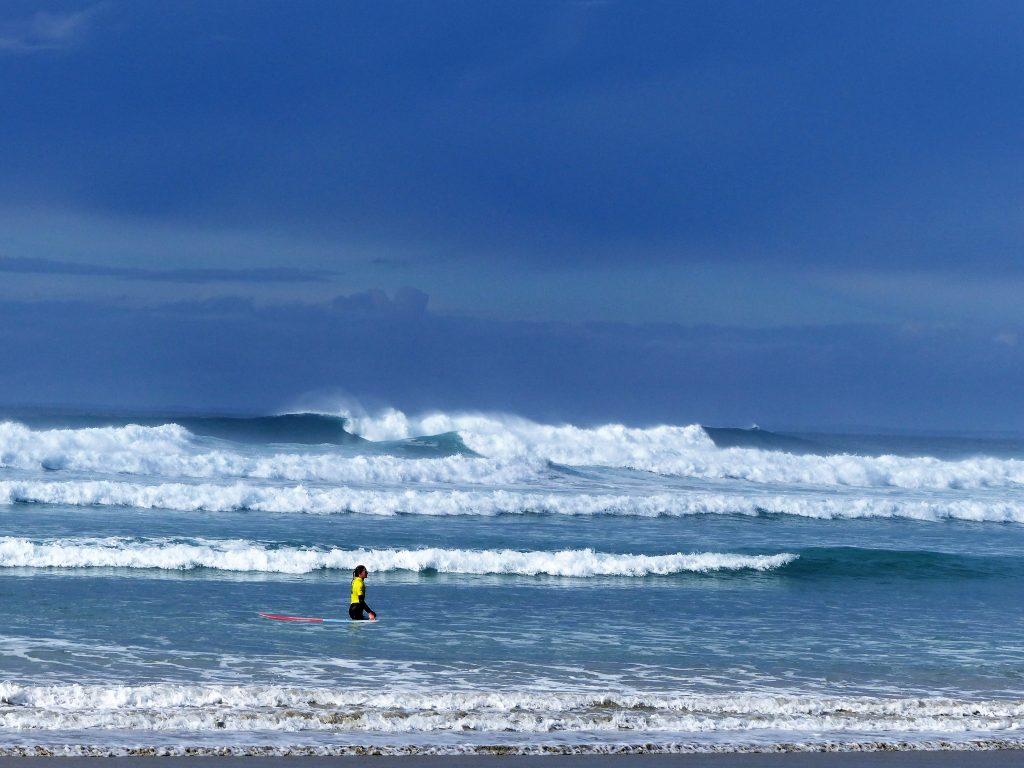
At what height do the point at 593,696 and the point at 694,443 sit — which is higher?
the point at 694,443

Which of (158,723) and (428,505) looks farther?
(428,505)

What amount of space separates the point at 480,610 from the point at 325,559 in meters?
3.60

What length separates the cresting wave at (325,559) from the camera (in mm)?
15062

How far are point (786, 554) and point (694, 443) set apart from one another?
24.5 m

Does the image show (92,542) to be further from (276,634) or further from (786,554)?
(786,554)

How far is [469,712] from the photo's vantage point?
8.65m

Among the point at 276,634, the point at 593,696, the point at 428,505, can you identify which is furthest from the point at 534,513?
the point at 593,696

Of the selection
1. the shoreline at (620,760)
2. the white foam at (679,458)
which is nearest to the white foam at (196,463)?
the white foam at (679,458)

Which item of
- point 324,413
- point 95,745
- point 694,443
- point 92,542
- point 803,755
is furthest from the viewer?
point 324,413

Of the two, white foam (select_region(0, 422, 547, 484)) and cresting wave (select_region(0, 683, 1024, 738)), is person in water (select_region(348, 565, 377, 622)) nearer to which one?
cresting wave (select_region(0, 683, 1024, 738))

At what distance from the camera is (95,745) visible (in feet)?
24.3

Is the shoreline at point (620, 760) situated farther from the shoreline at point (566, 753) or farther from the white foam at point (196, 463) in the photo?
the white foam at point (196, 463)

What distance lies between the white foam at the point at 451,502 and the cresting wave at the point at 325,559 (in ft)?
14.8

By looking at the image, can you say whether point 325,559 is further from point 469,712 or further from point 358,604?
point 469,712
